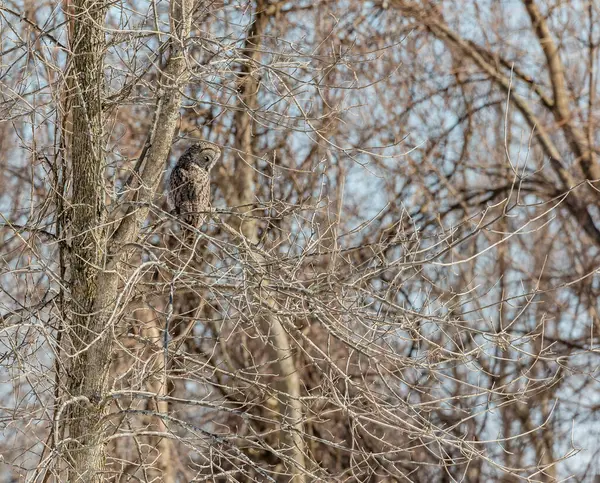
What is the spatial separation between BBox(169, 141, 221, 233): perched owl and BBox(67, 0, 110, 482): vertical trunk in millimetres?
906

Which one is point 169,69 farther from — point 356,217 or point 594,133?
point 594,133

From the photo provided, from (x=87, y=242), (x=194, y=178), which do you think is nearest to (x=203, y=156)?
(x=194, y=178)

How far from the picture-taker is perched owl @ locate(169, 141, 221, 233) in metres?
5.86

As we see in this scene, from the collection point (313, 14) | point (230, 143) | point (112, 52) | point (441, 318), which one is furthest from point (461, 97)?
point (441, 318)

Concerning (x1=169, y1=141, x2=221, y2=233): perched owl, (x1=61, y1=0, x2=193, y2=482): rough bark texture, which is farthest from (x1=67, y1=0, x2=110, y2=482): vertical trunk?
(x1=169, y1=141, x2=221, y2=233): perched owl

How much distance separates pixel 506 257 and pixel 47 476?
6.57 metres

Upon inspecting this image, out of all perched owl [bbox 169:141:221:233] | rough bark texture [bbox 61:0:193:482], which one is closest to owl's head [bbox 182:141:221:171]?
perched owl [bbox 169:141:221:233]

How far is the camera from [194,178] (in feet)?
19.2

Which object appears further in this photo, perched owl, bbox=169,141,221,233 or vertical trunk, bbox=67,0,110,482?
perched owl, bbox=169,141,221,233

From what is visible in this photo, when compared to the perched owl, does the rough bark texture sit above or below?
below

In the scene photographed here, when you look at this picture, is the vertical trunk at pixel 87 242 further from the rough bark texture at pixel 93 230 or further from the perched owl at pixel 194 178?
the perched owl at pixel 194 178

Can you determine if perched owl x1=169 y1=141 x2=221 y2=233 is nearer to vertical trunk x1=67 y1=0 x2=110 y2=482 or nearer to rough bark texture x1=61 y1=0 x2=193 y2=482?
rough bark texture x1=61 y1=0 x2=193 y2=482

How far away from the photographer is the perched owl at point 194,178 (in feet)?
19.2

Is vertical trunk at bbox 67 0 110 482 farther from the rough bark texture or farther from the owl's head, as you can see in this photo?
the owl's head
